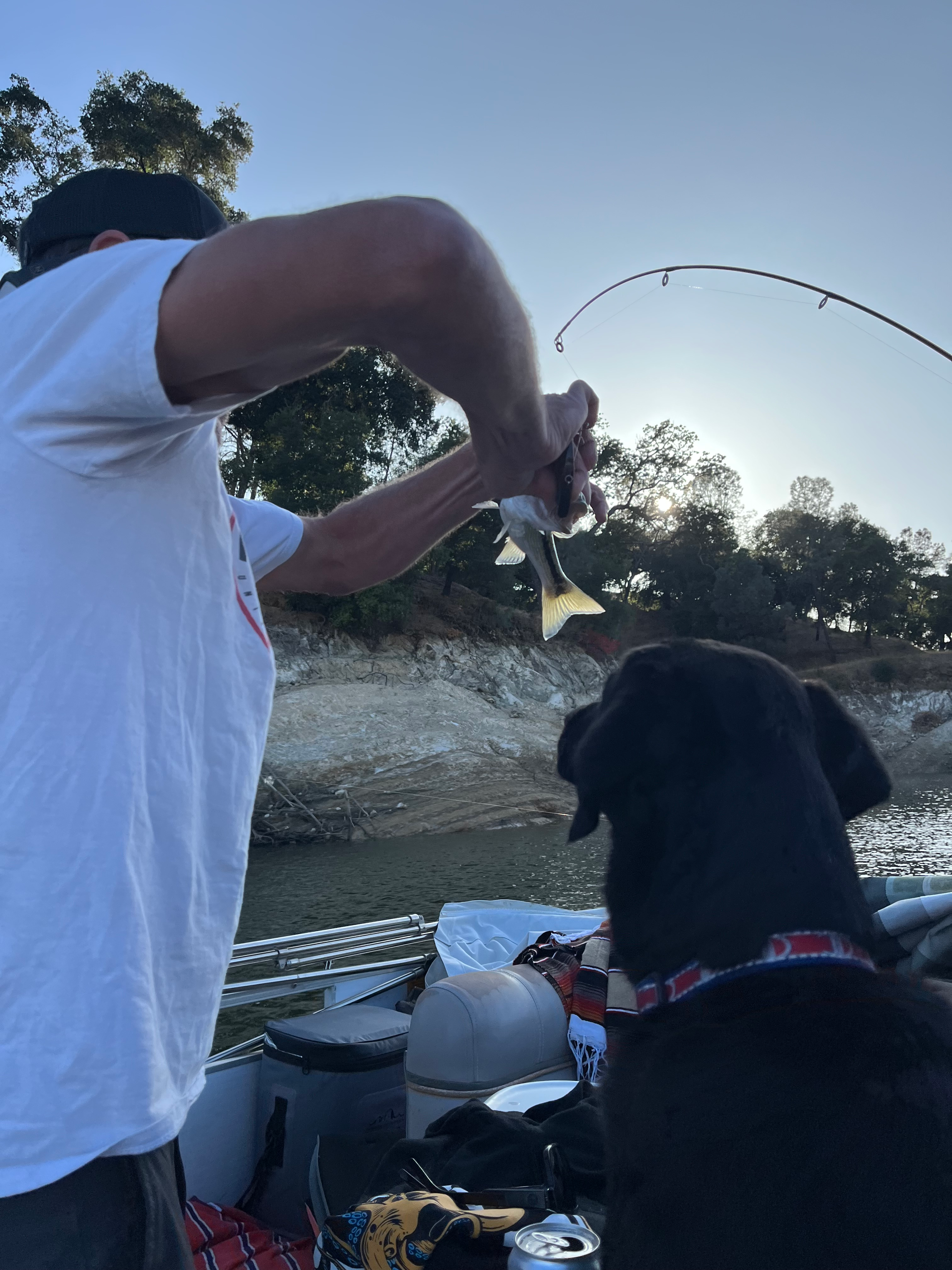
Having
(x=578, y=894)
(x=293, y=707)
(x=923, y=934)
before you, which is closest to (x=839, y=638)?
(x=293, y=707)

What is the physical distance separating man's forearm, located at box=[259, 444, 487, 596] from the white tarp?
3022mm

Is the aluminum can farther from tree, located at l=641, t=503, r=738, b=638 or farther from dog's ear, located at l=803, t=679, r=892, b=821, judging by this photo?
tree, located at l=641, t=503, r=738, b=638

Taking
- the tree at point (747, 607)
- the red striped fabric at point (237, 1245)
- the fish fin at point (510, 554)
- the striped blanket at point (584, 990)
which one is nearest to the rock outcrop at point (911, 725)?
the tree at point (747, 607)

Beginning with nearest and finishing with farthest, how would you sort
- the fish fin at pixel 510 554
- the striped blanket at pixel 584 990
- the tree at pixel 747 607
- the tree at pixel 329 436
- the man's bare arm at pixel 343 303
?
1. the man's bare arm at pixel 343 303
2. the fish fin at pixel 510 554
3. the striped blanket at pixel 584 990
4. the tree at pixel 329 436
5. the tree at pixel 747 607

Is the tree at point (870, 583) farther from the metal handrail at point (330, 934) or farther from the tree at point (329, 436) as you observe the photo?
the metal handrail at point (330, 934)

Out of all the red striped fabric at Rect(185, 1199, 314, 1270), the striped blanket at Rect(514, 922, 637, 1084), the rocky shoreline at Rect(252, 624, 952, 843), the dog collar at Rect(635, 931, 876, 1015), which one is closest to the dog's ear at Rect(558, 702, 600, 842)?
the dog collar at Rect(635, 931, 876, 1015)

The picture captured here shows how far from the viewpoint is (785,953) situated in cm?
153

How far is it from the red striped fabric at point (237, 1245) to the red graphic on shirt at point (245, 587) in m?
2.36

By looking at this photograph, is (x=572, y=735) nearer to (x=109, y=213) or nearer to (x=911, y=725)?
(x=109, y=213)

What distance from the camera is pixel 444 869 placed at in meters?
16.3

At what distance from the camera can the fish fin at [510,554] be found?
2322 mm

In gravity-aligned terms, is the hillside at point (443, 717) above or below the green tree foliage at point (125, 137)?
below

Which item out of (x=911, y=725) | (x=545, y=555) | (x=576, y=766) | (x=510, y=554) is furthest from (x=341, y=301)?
(x=911, y=725)

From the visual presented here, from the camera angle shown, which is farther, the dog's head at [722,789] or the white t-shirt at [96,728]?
the dog's head at [722,789]
